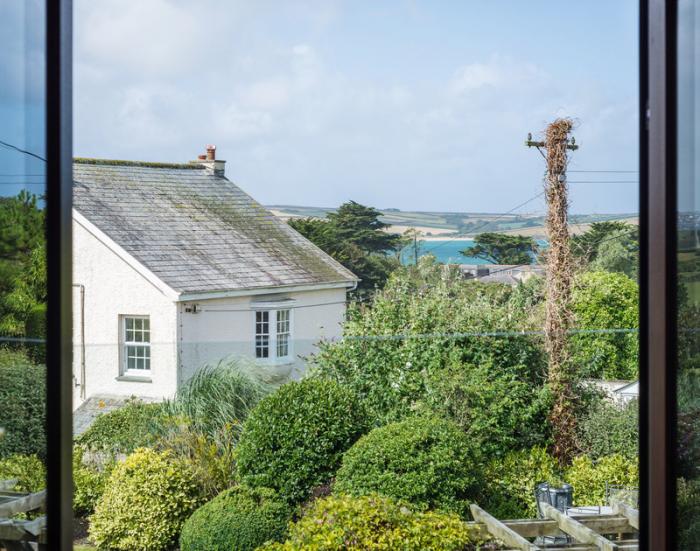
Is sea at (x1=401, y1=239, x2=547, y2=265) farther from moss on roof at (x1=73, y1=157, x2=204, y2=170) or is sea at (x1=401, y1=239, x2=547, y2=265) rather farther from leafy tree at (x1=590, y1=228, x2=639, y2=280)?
moss on roof at (x1=73, y1=157, x2=204, y2=170)

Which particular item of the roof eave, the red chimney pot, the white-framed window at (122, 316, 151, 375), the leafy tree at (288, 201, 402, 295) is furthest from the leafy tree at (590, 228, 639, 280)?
the red chimney pot

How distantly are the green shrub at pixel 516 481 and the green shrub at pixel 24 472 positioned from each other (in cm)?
374

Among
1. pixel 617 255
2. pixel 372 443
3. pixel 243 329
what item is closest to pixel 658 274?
pixel 372 443

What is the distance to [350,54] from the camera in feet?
51.8

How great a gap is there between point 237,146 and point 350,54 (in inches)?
110

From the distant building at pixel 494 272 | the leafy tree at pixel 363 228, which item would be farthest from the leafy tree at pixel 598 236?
the leafy tree at pixel 363 228

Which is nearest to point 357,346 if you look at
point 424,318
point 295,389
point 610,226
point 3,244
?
point 424,318

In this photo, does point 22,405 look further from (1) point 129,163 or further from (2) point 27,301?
(1) point 129,163

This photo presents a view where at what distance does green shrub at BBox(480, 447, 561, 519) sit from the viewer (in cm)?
470

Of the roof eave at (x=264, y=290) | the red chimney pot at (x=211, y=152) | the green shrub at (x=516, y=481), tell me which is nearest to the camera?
the green shrub at (x=516, y=481)

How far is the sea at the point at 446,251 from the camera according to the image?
12.0 meters

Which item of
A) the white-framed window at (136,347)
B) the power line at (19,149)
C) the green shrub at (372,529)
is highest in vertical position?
the power line at (19,149)

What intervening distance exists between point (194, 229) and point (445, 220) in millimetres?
4238

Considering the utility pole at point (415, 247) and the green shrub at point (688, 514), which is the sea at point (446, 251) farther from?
the green shrub at point (688, 514)
